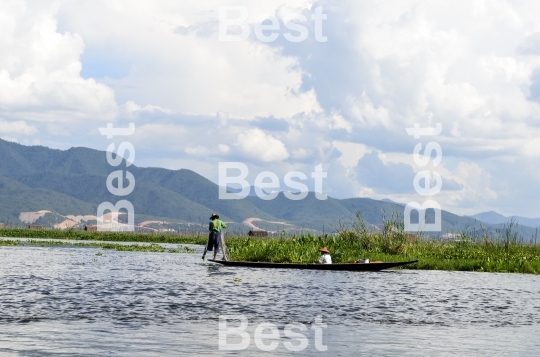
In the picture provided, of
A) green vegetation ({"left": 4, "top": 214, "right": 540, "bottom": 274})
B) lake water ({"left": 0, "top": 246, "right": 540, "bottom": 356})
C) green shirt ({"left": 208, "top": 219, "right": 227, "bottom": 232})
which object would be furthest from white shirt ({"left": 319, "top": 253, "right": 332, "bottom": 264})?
green shirt ({"left": 208, "top": 219, "right": 227, "bottom": 232})

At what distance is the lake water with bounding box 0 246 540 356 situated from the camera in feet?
53.0

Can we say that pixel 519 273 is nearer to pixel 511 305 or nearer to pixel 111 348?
pixel 511 305

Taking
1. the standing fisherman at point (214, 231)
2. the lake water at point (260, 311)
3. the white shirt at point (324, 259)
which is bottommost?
the lake water at point (260, 311)

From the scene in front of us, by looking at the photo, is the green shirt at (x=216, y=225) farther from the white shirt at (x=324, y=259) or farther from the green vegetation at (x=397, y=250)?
the white shirt at (x=324, y=259)

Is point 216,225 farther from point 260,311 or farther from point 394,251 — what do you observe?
point 260,311

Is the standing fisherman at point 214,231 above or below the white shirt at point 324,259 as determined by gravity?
above

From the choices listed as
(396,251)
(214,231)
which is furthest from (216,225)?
(396,251)

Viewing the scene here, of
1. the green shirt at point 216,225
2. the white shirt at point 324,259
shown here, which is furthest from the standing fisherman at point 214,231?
the white shirt at point 324,259

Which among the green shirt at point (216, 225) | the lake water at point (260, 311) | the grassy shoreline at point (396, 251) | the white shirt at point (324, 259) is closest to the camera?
the lake water at point (260, 311)

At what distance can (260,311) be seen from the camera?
2180 centimetres

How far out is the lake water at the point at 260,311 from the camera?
53.0 ft

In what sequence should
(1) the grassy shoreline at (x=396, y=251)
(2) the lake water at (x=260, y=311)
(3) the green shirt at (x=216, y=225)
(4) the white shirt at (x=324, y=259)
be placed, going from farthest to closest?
1. (1) the grassy shoreline at (x=396, y=251)
2. (3) the green shirt at (x=216, y=225)
3. (4) the white shirt at (x=324, y=259)
4. (2) the lake water at (x=260, y=311)

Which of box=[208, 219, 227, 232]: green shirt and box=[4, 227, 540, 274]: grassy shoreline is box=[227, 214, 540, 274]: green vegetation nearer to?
box=[4, 227, 540, 274]: grassy shoreline

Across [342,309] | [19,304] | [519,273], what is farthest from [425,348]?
[519,273]
